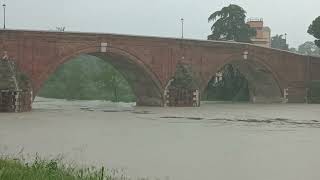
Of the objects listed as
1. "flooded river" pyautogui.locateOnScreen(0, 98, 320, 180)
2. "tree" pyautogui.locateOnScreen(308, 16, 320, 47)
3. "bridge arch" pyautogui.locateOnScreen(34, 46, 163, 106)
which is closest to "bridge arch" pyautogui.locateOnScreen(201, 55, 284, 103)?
"tree" pyautogui.locateOnScreen(308, 16, 320, 47)

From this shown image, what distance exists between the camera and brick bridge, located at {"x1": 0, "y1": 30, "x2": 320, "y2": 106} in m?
33.2

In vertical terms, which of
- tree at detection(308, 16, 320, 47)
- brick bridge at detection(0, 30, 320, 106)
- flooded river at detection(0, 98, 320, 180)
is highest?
tree at detection(308, 16, 320, 47)

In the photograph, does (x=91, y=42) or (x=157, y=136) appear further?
(x=91, y=42)

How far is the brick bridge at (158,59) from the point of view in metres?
33.2

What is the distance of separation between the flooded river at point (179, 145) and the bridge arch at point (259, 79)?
65.4ft

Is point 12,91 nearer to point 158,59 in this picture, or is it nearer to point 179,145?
point 158,59

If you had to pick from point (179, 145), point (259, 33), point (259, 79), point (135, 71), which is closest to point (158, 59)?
point (135, 71)

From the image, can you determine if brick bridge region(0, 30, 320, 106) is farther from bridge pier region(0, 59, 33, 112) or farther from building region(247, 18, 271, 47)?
building region(247, 18, 271, 47)

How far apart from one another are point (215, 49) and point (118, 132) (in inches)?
914

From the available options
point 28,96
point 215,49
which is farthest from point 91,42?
point 215,49

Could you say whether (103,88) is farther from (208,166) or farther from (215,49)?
(208,166)

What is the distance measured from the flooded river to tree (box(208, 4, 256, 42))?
30.8 m

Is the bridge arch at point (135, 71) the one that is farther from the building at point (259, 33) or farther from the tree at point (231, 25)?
the building at point (259, 33)

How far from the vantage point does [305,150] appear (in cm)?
1580
